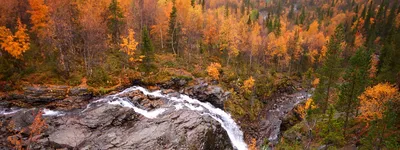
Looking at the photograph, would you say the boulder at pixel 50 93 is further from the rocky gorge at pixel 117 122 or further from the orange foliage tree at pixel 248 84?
the orange foliage tree at pixel 248 84

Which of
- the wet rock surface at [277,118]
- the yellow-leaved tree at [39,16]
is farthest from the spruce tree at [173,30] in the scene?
the wet rock surface at [277,118]

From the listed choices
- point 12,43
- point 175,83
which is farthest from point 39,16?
point 175,83

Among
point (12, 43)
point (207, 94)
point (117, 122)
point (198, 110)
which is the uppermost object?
point (12, 43)

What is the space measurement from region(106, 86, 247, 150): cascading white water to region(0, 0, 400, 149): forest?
7.11 ft

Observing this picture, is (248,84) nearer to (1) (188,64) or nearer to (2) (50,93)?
(1) (188,64)

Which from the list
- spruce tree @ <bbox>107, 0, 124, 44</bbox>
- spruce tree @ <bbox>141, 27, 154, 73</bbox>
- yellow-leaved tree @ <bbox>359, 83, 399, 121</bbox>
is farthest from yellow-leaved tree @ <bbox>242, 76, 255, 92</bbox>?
spruce tree @ <bbox>107, 0, 124, 44</bbox>

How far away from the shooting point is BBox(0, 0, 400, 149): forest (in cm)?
3241

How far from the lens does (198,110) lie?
39.8 metres

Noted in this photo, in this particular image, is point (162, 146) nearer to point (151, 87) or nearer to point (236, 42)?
point (151, 87)

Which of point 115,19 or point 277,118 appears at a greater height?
point 115,19

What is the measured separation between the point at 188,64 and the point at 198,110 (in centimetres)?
1842

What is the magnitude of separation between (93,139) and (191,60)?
34.6 m

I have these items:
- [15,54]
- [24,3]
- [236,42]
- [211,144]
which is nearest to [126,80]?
[15,54]

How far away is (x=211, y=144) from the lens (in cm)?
3156
